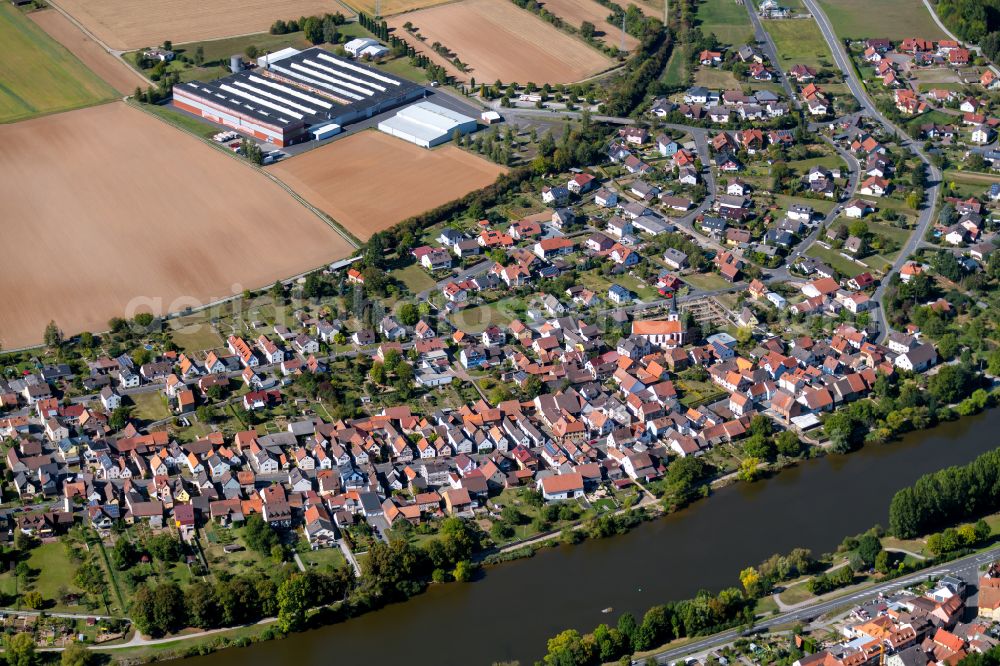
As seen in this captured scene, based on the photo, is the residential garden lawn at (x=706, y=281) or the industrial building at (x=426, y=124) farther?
the industrial building at (x=426, y=124)

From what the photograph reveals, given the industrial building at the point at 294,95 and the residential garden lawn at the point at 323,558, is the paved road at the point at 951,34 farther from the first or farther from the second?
the residential garden lawn at the point at 323,558

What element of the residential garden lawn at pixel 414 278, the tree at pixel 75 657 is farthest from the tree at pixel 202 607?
the residential garden lawn at pixel 414 278

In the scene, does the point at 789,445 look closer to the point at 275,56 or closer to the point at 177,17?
the point at 275,56

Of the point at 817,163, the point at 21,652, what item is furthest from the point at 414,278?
the point at 21,652

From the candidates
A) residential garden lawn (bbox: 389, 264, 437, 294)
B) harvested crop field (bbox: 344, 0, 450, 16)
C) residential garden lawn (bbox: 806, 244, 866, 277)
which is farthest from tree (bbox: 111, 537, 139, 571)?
harvested crop field (bbox: 344, 0, 450, 16)

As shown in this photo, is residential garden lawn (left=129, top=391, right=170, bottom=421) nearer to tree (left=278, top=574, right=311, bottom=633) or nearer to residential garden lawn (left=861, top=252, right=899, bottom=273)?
tree (left=278, top=574, right=311, bottom=633)

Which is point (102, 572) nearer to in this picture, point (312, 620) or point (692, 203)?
point (312, 620)
